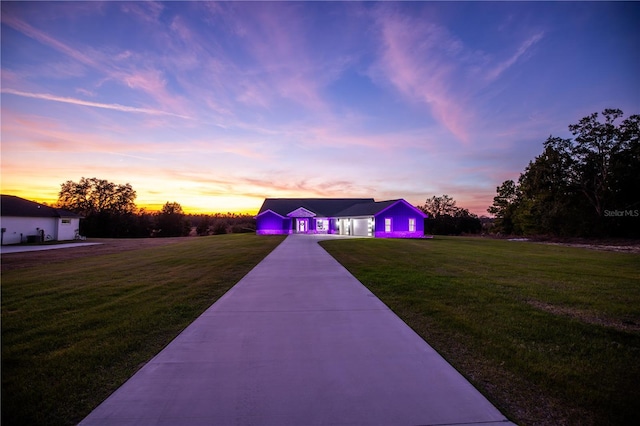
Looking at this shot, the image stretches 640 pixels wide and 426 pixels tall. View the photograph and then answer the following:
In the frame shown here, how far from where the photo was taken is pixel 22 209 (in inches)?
1053

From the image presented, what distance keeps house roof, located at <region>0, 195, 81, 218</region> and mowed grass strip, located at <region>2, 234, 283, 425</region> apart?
21.7m

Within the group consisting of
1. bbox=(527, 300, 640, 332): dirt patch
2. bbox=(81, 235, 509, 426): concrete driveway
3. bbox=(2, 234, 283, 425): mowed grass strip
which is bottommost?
bbox=(527, 300, 640, 332): dirt patch

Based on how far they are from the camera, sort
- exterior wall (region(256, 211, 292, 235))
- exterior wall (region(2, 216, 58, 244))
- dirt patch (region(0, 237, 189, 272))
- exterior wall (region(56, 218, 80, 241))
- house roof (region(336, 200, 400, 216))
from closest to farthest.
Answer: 1. dirt patch (region(0, 237, 189, 272))
2. exterior wall (region(2, 216, 58, 244))
3. exterior wall (region(56, 218, 80, 241))
4. house roof (region(336, 200, 400, 216))
5. exterior wall (region(256, 211, 292, 235))

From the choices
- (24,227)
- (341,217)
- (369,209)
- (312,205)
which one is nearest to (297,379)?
(369,209)

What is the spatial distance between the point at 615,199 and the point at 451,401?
142 feet

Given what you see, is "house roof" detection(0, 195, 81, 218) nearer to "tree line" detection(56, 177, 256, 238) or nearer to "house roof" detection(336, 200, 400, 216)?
"tree line" detection(56, 177, 256, 238)

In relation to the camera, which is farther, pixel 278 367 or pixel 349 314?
pixel 349 314

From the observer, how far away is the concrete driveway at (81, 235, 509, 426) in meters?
2.65

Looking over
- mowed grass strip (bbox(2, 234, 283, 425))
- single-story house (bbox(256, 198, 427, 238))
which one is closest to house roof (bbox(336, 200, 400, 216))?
single-story house (bbox(256, 198, 427, 238))

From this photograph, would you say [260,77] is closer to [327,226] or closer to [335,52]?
[335,52]

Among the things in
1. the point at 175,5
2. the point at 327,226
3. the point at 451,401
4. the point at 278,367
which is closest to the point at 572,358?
the point at 451,401

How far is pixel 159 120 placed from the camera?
67.7ft

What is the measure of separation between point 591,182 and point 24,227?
58654mm

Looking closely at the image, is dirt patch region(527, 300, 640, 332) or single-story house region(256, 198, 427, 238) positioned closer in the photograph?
dirt patch region(527, 300, 640, 332)
